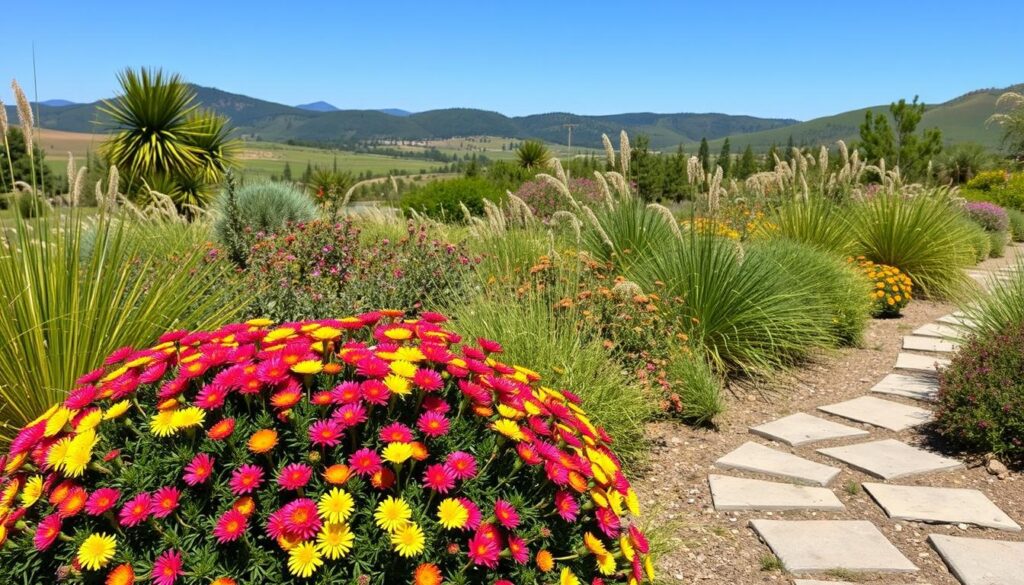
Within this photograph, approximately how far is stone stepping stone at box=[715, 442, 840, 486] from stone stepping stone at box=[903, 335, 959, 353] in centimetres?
Result: 300

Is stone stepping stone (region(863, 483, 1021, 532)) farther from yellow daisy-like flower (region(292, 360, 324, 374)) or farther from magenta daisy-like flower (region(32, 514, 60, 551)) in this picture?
magenta daisy-like flower (region(32, 514, 60, 551))

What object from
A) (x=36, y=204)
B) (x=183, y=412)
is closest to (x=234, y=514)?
(x=183, y=412)

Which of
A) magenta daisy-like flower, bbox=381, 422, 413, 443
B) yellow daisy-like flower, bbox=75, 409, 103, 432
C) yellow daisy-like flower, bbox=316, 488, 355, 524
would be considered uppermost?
magenta daisy-like flower, bbox=381, 422, 413, 443

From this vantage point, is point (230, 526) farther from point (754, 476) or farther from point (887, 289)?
point (887, 289)

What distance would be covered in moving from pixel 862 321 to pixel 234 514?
6081 mm

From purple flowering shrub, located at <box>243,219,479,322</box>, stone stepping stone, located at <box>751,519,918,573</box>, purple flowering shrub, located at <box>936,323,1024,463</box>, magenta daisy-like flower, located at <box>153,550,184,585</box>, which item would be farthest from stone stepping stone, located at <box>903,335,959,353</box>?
magenta daisy-like flower, located at <box>153,550,184,585</box>

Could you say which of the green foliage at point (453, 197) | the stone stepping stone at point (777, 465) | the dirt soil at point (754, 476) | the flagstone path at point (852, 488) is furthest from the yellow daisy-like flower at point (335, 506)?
the green foliage at point (453, 197)

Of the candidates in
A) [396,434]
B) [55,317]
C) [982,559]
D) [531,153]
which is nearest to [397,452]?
[396,434]

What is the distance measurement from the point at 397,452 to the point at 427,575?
0.28 m

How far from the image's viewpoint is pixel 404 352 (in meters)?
1.81

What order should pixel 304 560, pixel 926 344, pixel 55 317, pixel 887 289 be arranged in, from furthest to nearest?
pixel 887 289 → pixel 926 344 → pixel 55 317 → pixel 304 560

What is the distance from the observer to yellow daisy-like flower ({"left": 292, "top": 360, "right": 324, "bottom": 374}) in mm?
1640

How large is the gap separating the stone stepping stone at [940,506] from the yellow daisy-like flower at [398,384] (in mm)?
2664

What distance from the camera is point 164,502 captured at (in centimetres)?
145
